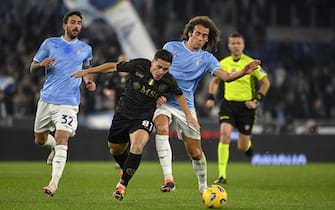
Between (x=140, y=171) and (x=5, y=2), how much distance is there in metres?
10.6

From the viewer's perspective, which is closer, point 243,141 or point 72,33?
point 72,33

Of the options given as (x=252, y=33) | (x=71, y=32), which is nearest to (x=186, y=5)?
(x=252, y=33)

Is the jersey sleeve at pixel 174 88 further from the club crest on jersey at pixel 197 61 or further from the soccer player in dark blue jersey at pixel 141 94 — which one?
the club crest on jersey at pixel 197 61

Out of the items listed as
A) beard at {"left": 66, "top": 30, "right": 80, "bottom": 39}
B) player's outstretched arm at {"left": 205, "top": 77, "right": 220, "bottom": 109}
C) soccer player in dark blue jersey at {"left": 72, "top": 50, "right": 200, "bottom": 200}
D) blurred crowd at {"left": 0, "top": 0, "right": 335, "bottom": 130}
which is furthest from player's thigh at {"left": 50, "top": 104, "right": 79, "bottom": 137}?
blurred crowd at {"left": 0, "top": 0, "right": 335, "bottom": 130}

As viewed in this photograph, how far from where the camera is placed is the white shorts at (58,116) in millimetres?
11484

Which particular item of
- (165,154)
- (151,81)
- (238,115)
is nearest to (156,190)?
(165,154)

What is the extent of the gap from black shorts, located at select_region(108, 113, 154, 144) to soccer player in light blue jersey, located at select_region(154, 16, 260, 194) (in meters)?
0.49

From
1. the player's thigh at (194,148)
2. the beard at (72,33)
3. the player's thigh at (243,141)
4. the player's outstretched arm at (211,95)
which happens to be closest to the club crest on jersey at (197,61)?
the player's thigh at (194,148)

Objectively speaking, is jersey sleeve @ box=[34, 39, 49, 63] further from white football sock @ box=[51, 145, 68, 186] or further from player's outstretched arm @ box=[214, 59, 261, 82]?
player's outstretched arm @ box=[214, 59, 261, 82]

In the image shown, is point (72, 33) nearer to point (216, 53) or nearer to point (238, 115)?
point (238, 115)

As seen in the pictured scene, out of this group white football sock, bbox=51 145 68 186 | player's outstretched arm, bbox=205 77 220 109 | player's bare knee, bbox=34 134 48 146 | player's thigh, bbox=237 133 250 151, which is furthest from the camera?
player's thigh, bbox=237 133 250 151

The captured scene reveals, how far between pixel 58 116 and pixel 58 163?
33.7 inches

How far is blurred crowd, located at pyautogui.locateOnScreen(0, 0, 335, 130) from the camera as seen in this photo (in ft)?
83.5

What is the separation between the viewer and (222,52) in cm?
2919
